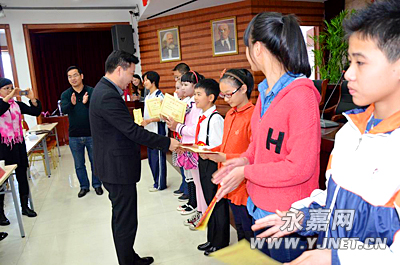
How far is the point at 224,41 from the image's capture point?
7.36 metres

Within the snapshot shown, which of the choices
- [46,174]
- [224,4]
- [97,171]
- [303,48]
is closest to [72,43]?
[224,4]

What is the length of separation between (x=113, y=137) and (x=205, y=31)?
20.2 ft

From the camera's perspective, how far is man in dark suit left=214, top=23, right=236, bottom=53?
285 inches

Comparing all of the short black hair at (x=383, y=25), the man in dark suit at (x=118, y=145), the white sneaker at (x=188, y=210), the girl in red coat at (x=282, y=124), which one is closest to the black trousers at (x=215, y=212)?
the man in dark suit at (x=118, y=145)

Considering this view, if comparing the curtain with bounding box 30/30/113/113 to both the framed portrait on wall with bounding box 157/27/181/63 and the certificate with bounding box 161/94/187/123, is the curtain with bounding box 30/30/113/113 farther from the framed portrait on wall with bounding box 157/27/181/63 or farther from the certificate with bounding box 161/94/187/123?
the certificate with bounding box 161/94/187/123

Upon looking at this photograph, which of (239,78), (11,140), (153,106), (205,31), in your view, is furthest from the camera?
(205,31)

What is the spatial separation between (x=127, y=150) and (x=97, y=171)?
30 centimetres

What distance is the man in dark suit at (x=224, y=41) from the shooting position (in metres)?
7.25

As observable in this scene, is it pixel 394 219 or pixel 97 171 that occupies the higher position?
pixel 394 219

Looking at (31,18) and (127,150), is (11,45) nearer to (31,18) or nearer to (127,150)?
(31,18)

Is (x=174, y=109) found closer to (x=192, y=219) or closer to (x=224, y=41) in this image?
(x=192, y=219)

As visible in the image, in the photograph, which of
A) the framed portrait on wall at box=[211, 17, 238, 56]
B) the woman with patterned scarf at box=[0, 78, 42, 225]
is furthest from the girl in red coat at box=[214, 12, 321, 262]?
the framed portrait on wall at box=[211, 17, 238, 56]

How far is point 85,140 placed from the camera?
4.02 m

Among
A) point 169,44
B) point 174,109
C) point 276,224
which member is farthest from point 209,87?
point 169,44
